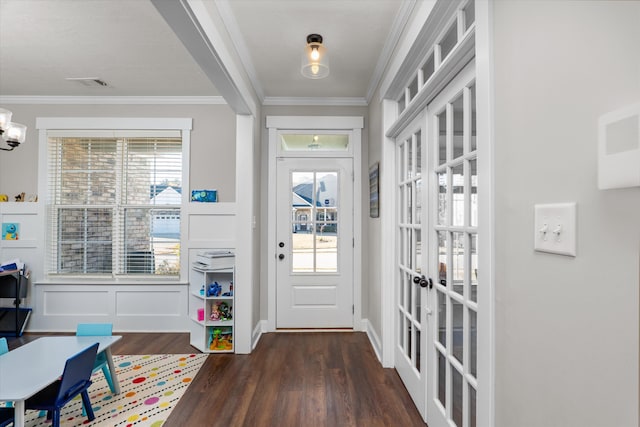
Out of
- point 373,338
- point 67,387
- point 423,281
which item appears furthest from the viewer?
point 373,338

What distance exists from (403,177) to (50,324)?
4304 millimetres

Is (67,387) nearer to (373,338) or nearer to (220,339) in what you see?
(220,339)

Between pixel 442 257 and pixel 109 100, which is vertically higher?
pixel 109 100

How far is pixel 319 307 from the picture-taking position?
373 centimetres

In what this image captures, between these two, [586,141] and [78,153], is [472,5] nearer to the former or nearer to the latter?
[586,141]

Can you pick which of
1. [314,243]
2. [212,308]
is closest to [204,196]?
[212,308]

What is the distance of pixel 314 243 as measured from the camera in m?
3.75

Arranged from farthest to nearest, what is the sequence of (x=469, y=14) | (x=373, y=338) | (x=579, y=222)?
1. (x=373, y=338)
2. (x=469, y=14)
3. (x=579, y=222)

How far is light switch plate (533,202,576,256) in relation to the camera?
0.76 meters

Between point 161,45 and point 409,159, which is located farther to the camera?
point 161,45

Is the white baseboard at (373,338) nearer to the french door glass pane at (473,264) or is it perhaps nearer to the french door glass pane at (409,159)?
the french door glass pane at (409,159)

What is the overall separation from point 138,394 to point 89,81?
3116mm

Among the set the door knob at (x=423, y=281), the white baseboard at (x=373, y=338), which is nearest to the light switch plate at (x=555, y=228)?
the door knob at (x=423, y=281)

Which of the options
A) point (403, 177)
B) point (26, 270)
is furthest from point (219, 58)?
point (26, 270)
